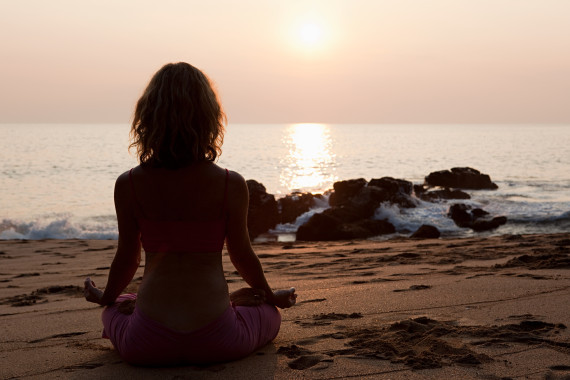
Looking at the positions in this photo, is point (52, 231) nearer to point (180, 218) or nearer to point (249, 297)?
point (249, 297)

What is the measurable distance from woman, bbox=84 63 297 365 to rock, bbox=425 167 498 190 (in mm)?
26492

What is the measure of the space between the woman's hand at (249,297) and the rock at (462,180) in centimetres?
2609

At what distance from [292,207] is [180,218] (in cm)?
1460

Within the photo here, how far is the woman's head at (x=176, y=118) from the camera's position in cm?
306

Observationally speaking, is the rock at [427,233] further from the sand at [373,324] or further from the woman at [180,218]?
the woman at [180,218]

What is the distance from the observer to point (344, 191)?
1902 cm

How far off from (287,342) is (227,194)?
3.67 ft

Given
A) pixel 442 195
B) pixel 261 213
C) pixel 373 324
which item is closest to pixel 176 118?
pixel 373 324

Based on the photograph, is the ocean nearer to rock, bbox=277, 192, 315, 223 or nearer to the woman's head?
the woman's head

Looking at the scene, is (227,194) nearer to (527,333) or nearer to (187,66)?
(187,66)

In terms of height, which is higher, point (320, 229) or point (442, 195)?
point (320, 229)

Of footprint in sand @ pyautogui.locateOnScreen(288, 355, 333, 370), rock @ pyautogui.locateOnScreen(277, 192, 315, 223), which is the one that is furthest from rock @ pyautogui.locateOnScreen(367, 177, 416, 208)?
footprint in sand @ pyautogui.locateOnScreen(288, 355, 333, 370)

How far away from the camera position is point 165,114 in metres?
3.06

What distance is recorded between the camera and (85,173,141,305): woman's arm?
3.26 m
